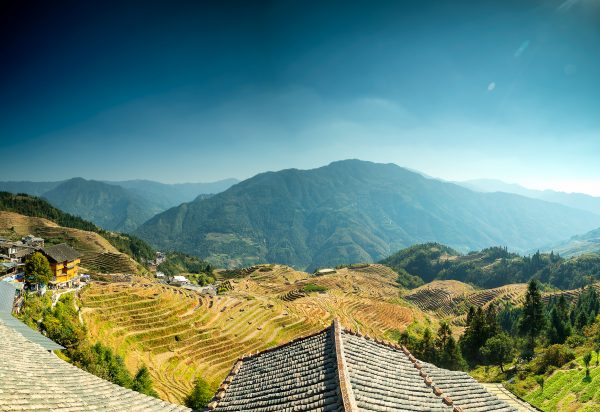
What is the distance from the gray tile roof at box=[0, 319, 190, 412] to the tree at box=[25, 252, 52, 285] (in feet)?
144

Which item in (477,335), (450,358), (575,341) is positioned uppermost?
Result: (575,341)

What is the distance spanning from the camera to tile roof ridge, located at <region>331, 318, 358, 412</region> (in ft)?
26.9

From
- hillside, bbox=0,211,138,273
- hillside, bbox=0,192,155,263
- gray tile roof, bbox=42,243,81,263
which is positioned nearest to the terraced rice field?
gray tile roof, bbox=42,243,81,263

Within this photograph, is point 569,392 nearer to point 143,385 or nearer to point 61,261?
point 143,385

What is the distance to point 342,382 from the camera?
→ 9.23 metres

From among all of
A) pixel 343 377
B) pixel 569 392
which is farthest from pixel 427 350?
pixel 343 377

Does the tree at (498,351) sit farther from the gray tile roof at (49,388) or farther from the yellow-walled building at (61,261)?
the yellow-walled building at (61,261)

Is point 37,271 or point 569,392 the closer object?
point 569,392

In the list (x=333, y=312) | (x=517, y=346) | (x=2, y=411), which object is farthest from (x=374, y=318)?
(x=2, y=411)

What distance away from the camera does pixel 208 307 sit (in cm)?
6500

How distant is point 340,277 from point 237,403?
149 metres

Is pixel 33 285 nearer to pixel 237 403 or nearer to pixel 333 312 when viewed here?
pixel 237 403

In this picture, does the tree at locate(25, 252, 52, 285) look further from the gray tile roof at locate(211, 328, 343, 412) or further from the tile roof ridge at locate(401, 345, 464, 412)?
the tile roof ridge at locate(401, 345, 464, 412)

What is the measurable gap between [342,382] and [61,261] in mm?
60718
